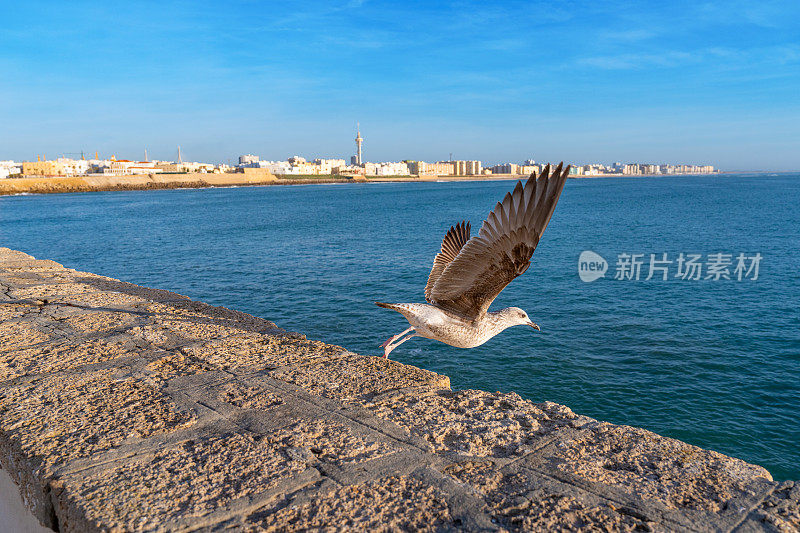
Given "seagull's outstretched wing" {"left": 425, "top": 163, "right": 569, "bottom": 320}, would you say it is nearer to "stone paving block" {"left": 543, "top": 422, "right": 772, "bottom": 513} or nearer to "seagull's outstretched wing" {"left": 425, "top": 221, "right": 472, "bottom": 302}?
"seagull's outstretched wing" {"left": 425, "top": 221, "right": 472, "bottom": 302}

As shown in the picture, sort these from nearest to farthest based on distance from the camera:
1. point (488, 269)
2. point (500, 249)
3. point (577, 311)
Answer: point (500, 249) < point (488, 269) < point (577, 311)

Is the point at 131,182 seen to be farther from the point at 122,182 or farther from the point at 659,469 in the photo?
the point at 659,469

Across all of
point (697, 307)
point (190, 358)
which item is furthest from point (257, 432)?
point (697, 307)

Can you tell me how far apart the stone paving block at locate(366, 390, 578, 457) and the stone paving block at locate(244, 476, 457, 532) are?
0.56m

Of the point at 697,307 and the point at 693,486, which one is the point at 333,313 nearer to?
the point at 697,307

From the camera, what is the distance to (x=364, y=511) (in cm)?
275

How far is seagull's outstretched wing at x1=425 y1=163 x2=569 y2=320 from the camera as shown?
415 cm

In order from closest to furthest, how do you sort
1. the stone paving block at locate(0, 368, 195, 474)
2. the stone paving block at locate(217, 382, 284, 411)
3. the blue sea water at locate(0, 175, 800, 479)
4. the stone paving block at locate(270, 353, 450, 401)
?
the stone paving block at locate(0, 368, 195, 474), the stone paving block at locate(217, 382, 284, 411), the stone paving block at locate(270, 353, 450, 401), the blue sea water at locate(0, 175, 800, 479)

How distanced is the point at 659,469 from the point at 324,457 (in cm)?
207

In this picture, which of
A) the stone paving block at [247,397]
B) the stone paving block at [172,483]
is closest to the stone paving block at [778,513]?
the stone paving block at [172,483]

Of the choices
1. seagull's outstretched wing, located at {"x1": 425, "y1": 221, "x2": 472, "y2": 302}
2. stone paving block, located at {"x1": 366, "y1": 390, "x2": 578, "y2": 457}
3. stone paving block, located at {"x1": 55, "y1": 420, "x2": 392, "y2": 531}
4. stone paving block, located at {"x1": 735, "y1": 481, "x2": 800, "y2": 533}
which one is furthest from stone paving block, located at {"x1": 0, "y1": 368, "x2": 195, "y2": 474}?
stone paving block, located at {"x1": 735, "y1": 481, "x2": 800, "y2": 533}

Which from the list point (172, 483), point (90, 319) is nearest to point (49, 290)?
point (90, 319)

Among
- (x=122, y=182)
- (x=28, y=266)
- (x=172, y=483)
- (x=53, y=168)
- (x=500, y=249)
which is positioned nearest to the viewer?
(x=172, y=483)

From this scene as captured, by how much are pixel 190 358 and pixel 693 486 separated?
435 cm
